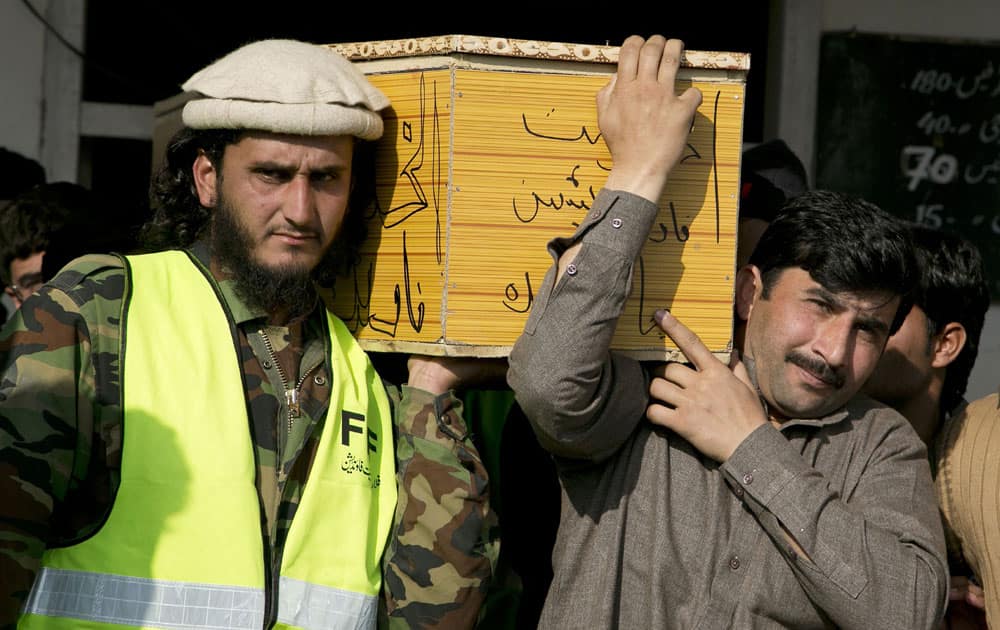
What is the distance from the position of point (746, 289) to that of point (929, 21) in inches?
113

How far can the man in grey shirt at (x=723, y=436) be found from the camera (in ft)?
8.18

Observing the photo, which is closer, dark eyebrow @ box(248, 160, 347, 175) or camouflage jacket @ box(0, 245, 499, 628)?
camouflage jacket @ box(0, 245, 499, 628)

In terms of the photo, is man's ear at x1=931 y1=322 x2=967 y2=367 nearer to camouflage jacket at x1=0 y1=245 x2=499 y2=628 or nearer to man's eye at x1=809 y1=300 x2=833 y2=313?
man's eye at x1=809 y1=300 x2=833 y2=313

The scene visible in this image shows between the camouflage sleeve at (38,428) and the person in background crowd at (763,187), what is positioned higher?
the person in background crowd at (763,187)

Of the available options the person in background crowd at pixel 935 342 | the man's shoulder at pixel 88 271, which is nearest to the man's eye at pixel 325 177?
the man's shoulder at pixel 88 271

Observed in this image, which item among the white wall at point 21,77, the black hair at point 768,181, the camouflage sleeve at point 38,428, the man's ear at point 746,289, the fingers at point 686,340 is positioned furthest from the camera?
the white wall at point 21,77

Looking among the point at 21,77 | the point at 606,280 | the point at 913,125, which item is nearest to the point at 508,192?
the point at 606,280

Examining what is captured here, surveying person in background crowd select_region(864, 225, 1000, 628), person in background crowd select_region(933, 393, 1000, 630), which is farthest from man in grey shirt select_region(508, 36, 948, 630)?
person in background crowd select_region(864, 225, 1000, 628)

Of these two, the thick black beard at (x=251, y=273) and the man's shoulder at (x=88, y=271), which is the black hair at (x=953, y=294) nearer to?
the thick black beard at (x=251, y=273)

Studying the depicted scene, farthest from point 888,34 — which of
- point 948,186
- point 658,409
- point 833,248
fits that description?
point 658,409

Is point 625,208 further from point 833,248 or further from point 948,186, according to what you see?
point 948,186

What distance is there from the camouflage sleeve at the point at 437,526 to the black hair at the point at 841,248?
76 centimetres

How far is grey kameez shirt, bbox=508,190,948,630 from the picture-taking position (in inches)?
97.7

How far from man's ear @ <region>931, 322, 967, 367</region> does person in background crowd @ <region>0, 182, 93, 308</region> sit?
250 cm
